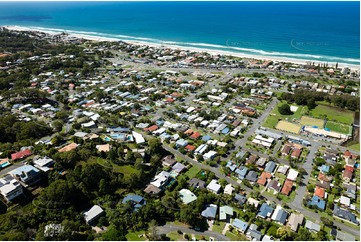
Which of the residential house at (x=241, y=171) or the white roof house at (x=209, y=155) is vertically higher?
the white roof house at (x=209, y=155)

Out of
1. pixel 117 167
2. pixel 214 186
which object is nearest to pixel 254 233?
pixel 214 186

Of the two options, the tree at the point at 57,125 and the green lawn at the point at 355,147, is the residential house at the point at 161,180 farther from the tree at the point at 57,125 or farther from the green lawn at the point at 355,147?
the green lawn at the point at 355,147

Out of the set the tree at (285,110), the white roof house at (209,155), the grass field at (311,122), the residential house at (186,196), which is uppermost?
the tree at (285,110)

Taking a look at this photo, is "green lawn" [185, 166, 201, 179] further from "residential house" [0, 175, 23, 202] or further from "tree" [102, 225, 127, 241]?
"residential house" [0, 175, 23, 202]

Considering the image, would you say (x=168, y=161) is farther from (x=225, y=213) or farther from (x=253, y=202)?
(x=253, y=202)

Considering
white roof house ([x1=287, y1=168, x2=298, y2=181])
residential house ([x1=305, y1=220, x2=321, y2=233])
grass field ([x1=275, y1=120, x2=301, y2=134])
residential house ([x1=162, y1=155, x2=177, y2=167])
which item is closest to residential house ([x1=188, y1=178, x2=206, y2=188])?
residential house ([x1=162, y1=155, x2=177, y2=167])

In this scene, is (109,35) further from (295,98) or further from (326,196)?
(326,196)

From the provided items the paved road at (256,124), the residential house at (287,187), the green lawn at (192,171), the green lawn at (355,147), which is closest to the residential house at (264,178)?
A: the residential house at (287,187)

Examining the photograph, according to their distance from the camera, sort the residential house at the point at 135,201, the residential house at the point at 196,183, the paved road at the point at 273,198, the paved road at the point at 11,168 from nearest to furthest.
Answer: the paved road at the point at 273,198 → the residential house at the point at 135,201 → the residential house at the point at 196,183 → the paved road at the point at 11,168
